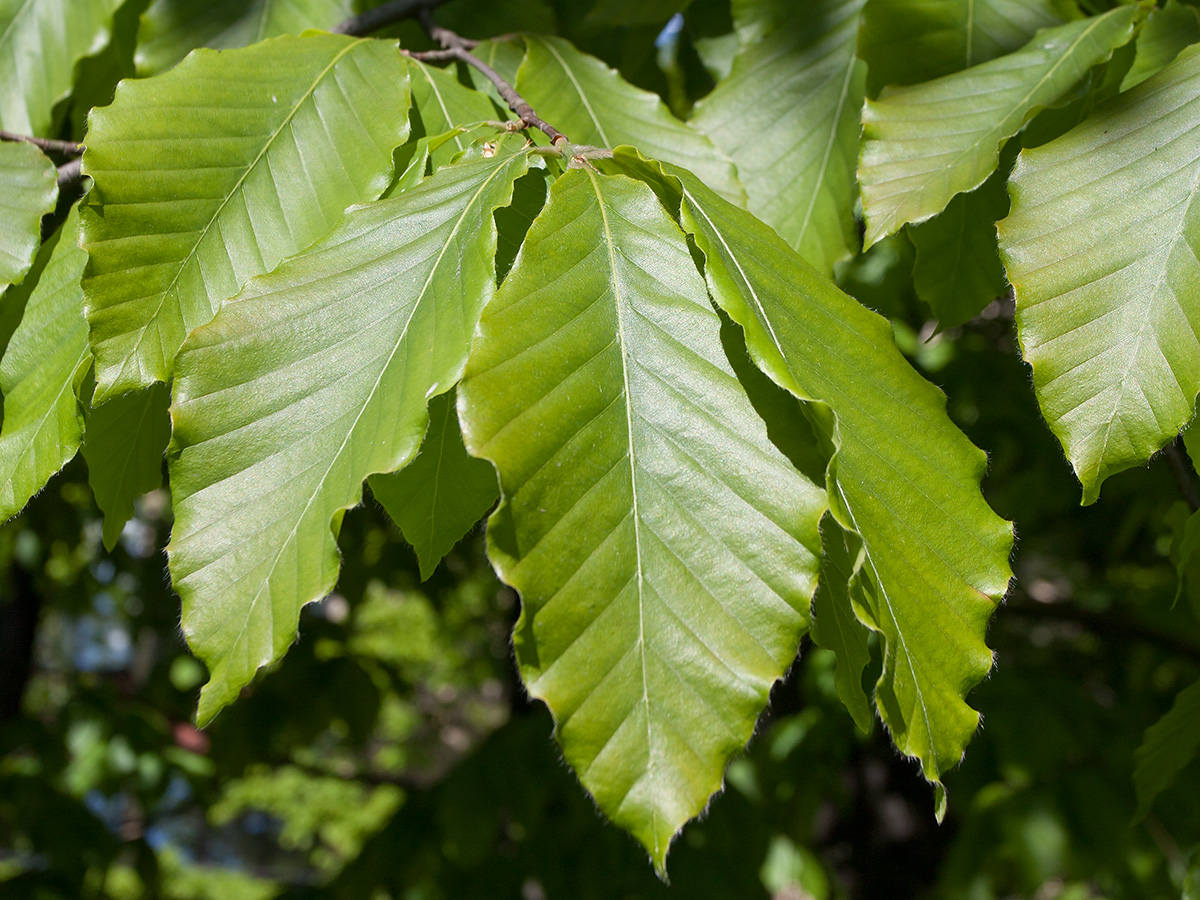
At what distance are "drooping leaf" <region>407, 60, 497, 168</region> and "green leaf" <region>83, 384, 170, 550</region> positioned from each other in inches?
12.8

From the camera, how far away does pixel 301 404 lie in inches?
21.6

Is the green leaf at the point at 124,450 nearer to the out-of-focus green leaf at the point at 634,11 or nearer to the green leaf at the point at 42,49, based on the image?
the green leaf at the point at 42,49

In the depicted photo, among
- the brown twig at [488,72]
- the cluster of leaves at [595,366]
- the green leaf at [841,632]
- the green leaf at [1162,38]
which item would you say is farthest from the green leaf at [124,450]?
the green leaf at [1162,38]

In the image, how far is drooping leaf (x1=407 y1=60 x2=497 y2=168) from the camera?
79cm

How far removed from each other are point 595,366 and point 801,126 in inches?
22.8

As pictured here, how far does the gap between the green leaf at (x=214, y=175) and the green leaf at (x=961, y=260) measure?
0.52 m

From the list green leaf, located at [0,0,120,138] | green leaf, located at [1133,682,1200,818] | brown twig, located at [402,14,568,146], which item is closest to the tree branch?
brown twig, located at [402,14,568,146]

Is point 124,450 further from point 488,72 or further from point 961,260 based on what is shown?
point 961,260

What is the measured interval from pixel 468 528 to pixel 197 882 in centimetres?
769

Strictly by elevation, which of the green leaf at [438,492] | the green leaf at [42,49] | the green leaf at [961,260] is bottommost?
the green leaf at [961,260]

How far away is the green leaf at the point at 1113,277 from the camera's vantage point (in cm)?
57

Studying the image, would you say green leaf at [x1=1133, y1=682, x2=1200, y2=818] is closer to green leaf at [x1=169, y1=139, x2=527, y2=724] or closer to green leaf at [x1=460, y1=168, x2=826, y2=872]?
green leaf at [x1=460, y1=168, x2=826, y2=872]

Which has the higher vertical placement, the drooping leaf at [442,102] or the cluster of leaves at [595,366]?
the drooping leaf at [442,102]

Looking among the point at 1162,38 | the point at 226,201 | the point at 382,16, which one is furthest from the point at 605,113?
the point at 1162,38
